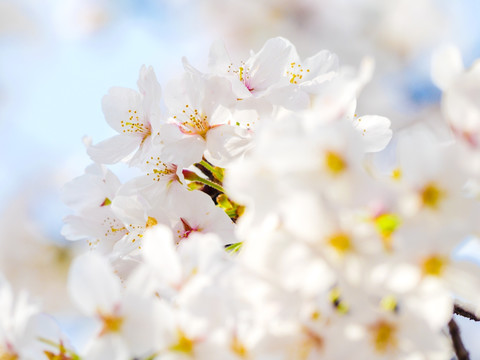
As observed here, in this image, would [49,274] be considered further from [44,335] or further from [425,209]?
[425,209]

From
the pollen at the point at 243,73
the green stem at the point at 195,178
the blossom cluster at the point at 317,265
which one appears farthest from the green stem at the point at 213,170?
the blossom cluster at the point at 317,265

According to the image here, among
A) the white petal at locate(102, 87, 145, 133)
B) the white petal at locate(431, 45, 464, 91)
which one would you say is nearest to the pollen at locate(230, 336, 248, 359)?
the white petal at locate(431, 45, 464, 91)

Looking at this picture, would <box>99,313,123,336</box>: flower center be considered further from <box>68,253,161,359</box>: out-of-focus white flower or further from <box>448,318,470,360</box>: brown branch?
<box>448,318,470,360</box>: brown branch

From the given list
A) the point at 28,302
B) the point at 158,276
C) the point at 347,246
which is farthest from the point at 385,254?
the point at 28,302

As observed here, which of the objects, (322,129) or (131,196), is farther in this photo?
(131,196)

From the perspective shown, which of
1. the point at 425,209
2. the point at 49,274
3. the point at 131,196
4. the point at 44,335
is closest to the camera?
the point at 425,209

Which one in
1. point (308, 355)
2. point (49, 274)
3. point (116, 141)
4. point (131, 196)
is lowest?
point (308, 355)

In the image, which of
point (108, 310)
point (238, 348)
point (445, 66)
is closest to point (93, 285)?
point (108, 310)

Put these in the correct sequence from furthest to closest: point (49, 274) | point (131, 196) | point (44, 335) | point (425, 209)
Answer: point (49, 274) < point (131, 196) < point (44, 335) < point (425, 209)
